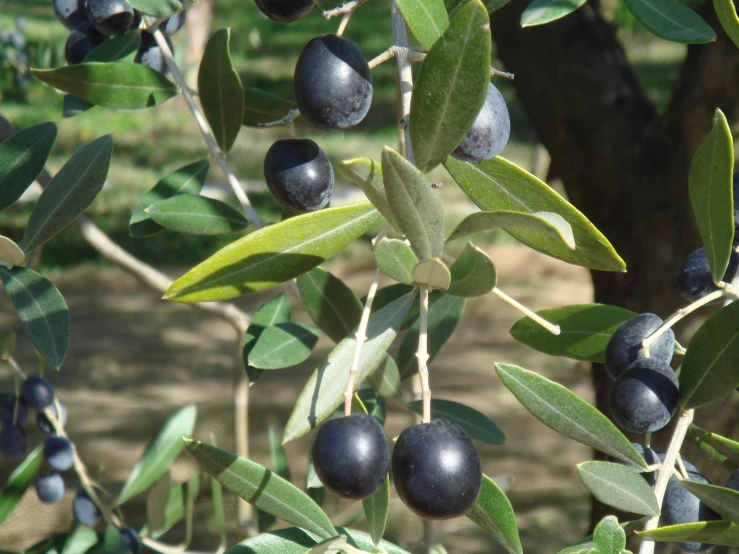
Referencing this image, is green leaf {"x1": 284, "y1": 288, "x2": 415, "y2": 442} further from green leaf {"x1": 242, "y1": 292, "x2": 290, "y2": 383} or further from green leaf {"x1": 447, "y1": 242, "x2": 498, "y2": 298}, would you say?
green leaf {"x1": 242, "y1": 292, "x2": 290, "y2": 383}

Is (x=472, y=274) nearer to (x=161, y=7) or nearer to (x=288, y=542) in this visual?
(x=288, y=542)

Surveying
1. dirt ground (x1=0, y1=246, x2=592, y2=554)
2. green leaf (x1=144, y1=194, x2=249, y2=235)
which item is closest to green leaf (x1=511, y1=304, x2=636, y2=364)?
green leaf (x1=144, y1=194, x2=249, y2=235)

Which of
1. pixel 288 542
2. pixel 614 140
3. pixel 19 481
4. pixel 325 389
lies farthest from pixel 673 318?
pixel 19 481

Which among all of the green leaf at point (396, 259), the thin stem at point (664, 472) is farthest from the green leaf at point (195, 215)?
the thin stem at point (664, 472)

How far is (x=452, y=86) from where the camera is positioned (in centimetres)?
50

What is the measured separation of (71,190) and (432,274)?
38 centimetres

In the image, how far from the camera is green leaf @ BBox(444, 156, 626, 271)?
1.81ft

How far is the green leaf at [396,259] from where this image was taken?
52 cm

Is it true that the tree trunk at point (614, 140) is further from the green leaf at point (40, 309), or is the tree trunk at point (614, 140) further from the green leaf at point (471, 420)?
the green leaf at point (40, 309)

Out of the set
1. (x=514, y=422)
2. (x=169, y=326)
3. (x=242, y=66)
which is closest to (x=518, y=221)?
(x=514, y=422)

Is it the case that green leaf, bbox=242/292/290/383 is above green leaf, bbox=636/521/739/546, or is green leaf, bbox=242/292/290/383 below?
below

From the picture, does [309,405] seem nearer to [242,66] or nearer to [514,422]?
[514,422]

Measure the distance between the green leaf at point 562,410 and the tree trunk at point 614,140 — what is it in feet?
2.58

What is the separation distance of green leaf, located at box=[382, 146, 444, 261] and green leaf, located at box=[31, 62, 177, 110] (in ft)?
1.43
